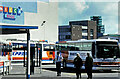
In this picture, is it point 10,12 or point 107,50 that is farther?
point 10,12

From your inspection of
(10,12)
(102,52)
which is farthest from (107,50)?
(10,12)

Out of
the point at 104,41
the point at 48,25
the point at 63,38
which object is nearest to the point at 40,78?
the point at 104,41

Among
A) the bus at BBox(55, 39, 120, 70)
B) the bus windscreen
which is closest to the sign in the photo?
the bus at BBox(55, 39, 120, 70)

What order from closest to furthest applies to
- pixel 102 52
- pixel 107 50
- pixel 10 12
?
1. pixel 102 52
2. pixel 107 50
3. pixel 10 12

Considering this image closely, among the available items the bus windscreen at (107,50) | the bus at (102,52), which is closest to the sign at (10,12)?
the bus at (102,52)

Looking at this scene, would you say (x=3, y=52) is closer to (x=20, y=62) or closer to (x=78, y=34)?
(x=20, y=62)

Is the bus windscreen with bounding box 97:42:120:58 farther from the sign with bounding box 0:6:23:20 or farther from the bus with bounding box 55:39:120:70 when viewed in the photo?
the sign with bounding box 0:6:23:20

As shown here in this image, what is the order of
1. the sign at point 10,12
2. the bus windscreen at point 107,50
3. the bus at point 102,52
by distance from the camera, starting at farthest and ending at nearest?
the sign at point 10,12, the bus windscreen at point 107,50, the bus at point 102,52

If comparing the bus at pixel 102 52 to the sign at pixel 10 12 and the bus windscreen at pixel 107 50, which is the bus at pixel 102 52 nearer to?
the bus windscreen at pixel 107 50

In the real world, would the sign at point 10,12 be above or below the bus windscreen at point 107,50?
above

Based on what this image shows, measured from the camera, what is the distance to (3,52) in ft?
70.6

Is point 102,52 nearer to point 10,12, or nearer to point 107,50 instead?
point 107,50

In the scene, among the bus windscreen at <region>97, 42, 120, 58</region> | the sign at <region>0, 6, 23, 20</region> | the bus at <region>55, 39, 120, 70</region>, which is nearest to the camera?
the bus at <region>55, 39, 120, 70</region>

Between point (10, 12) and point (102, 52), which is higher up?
point (10, 12)
